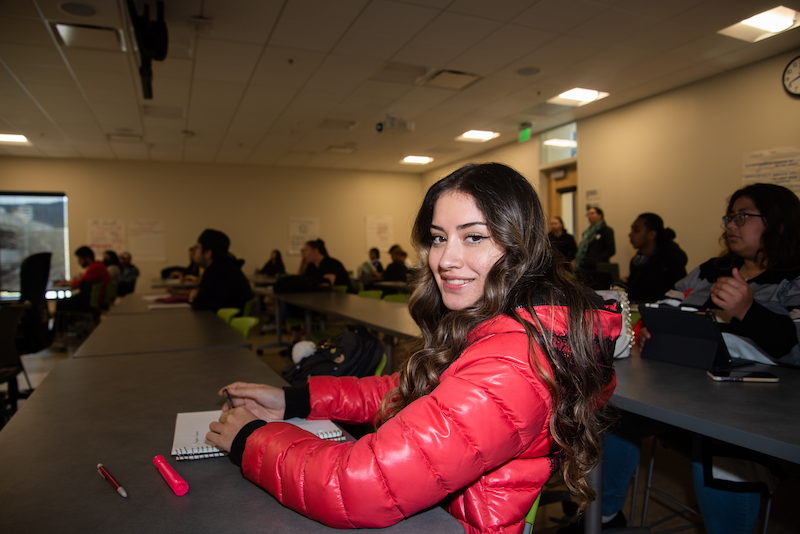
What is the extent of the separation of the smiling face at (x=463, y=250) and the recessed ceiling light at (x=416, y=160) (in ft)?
29.6

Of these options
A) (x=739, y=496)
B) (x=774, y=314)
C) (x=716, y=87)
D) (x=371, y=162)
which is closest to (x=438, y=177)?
(x=774, y=314)

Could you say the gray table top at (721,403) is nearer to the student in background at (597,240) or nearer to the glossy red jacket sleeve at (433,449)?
the glossy red jacket sleeve at (433,449)

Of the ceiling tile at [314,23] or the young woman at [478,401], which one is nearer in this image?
the young woman at [478,401]

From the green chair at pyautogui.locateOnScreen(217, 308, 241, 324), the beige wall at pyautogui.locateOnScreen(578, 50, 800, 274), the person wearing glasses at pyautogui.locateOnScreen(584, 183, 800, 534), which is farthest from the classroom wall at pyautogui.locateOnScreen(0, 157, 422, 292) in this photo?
the person wearing glasses at pyautogui.locateOnScreen(584, 183, 800, 534)

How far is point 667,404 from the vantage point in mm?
1167

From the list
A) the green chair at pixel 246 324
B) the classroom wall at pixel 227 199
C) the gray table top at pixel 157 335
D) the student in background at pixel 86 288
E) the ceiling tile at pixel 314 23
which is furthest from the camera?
the classroom wall at pixel 227 199

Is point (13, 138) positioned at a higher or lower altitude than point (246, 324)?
higher

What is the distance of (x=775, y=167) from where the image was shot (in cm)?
475

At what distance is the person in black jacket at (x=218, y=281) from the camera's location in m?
3.82

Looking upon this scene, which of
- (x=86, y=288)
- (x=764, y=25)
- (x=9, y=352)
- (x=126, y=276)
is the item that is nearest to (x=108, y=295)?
(x=86, y=288)

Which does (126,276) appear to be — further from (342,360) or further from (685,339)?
(685,339)

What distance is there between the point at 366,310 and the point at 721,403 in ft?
8.30

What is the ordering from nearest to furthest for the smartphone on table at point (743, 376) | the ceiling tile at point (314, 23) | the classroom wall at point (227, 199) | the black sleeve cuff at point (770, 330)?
the smartphone on table at point (743, 376), the black sleeve cuff at point (770, 330), the ceiling tile at point (314, 23), the classroom wall at point (227, 199)

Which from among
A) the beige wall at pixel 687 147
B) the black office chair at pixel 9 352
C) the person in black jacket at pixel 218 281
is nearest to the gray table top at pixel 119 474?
the black office chair at pixel 9 352
